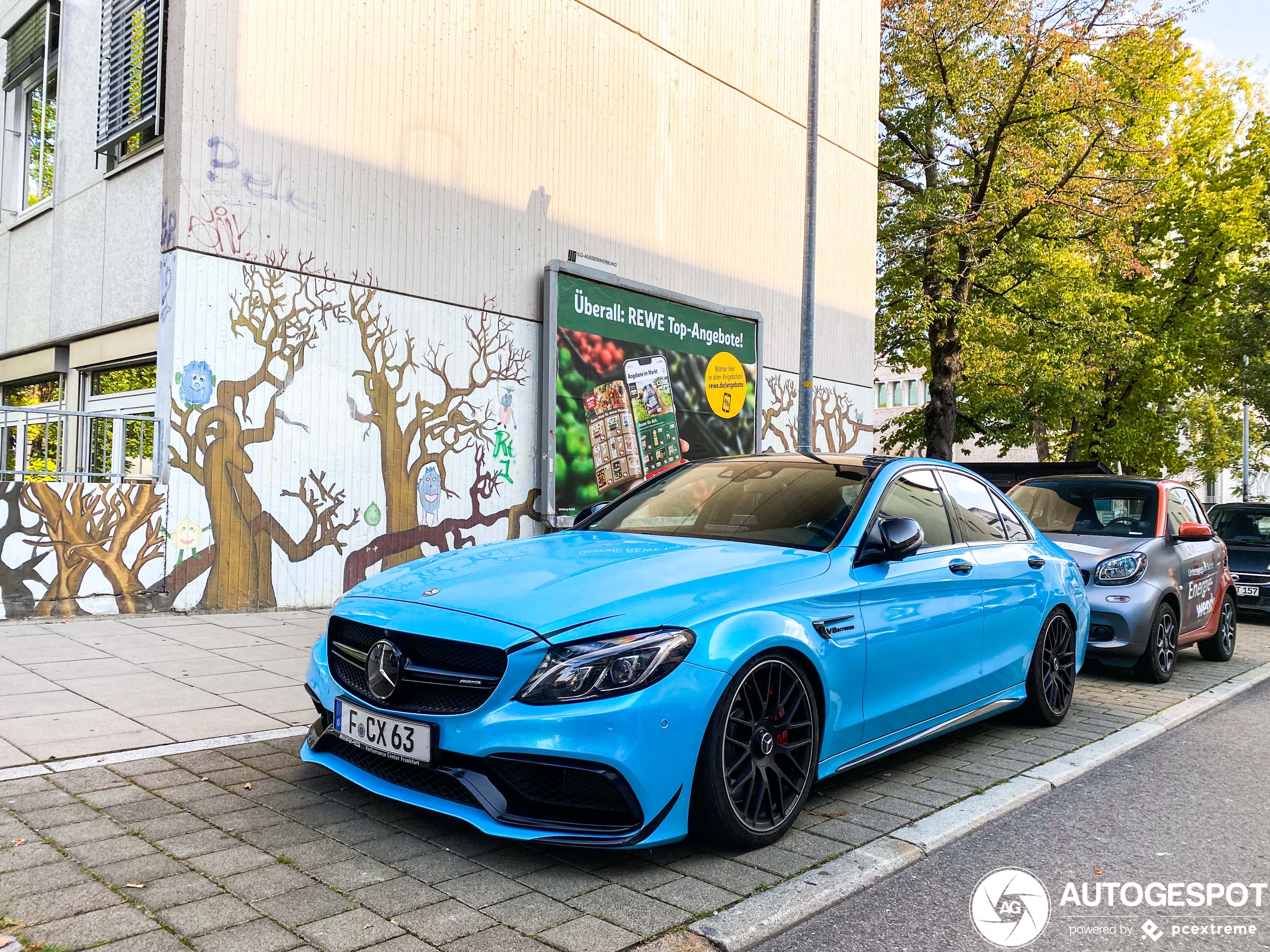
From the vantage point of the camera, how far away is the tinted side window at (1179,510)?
843cm

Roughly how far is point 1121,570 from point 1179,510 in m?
1.58

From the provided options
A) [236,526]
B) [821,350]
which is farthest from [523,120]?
[821,350]

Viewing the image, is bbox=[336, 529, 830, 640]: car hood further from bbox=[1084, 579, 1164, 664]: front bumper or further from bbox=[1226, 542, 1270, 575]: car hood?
bbox=[1226, 542, 1270, 575]: car hood

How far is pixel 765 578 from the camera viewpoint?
381 centimetres

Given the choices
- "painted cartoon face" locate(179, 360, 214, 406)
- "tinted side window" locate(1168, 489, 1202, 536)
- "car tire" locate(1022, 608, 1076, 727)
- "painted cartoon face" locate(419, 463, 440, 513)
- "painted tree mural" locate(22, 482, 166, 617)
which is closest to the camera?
"car tire" locate(1022, 608, 1076, 727)

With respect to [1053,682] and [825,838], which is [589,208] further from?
[825,838]

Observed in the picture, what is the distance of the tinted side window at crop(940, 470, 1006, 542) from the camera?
5344 millimetres

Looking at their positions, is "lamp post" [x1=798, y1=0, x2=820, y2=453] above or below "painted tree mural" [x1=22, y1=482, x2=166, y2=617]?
above

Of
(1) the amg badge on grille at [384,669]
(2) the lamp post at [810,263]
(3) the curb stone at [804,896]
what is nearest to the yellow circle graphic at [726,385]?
(2) the lamp post at [810,263]

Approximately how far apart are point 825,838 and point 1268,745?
358cm

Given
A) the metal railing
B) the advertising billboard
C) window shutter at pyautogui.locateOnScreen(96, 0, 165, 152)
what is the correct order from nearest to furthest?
the metal railing
window shutter at pyautogui.locateOnScreen(96, 0, 165, 152)
the advertising billboard

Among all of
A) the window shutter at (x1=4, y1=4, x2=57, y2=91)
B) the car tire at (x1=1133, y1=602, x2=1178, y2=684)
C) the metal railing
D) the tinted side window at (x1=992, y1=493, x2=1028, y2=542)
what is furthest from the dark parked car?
the window shutter at (x1=4, y1=4, x2=57, y2=91)

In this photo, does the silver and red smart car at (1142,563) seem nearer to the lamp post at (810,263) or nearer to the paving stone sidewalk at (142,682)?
the lamp post at (810,263)

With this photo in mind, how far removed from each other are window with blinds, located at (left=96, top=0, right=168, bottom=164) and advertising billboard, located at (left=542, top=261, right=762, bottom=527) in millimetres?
4437
